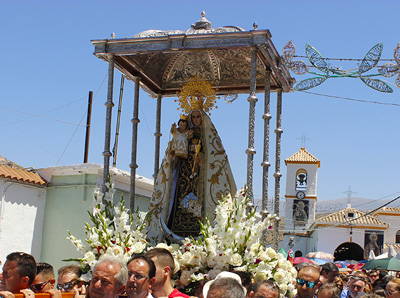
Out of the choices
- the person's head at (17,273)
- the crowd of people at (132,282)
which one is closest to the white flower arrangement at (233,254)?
the crowd of people at (132,282)

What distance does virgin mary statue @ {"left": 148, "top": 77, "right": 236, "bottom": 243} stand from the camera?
760cm

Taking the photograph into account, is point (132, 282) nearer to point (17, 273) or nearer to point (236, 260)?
point (17, 273)

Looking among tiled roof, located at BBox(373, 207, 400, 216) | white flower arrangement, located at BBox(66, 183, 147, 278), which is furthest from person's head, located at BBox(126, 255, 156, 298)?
tiled roof, located at BBox(373, 207, 400, 216)

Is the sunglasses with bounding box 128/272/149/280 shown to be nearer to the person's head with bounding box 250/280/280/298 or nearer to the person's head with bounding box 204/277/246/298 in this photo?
the person's head with bounding box 204/277/246/298

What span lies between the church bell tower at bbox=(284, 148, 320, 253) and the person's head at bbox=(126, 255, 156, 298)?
116 ft

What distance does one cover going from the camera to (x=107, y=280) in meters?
3.69

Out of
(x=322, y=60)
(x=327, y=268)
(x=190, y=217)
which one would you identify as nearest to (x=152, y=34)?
(x=190, y=217)

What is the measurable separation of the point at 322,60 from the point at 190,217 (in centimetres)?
847

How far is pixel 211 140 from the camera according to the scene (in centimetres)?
788

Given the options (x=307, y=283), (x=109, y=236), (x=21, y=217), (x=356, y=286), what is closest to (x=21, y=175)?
(x=21, y=217)

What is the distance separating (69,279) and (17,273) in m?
1.37

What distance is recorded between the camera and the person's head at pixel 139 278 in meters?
4.05

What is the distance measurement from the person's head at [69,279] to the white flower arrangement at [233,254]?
3.59ft

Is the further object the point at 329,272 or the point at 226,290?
the point at 329,272
